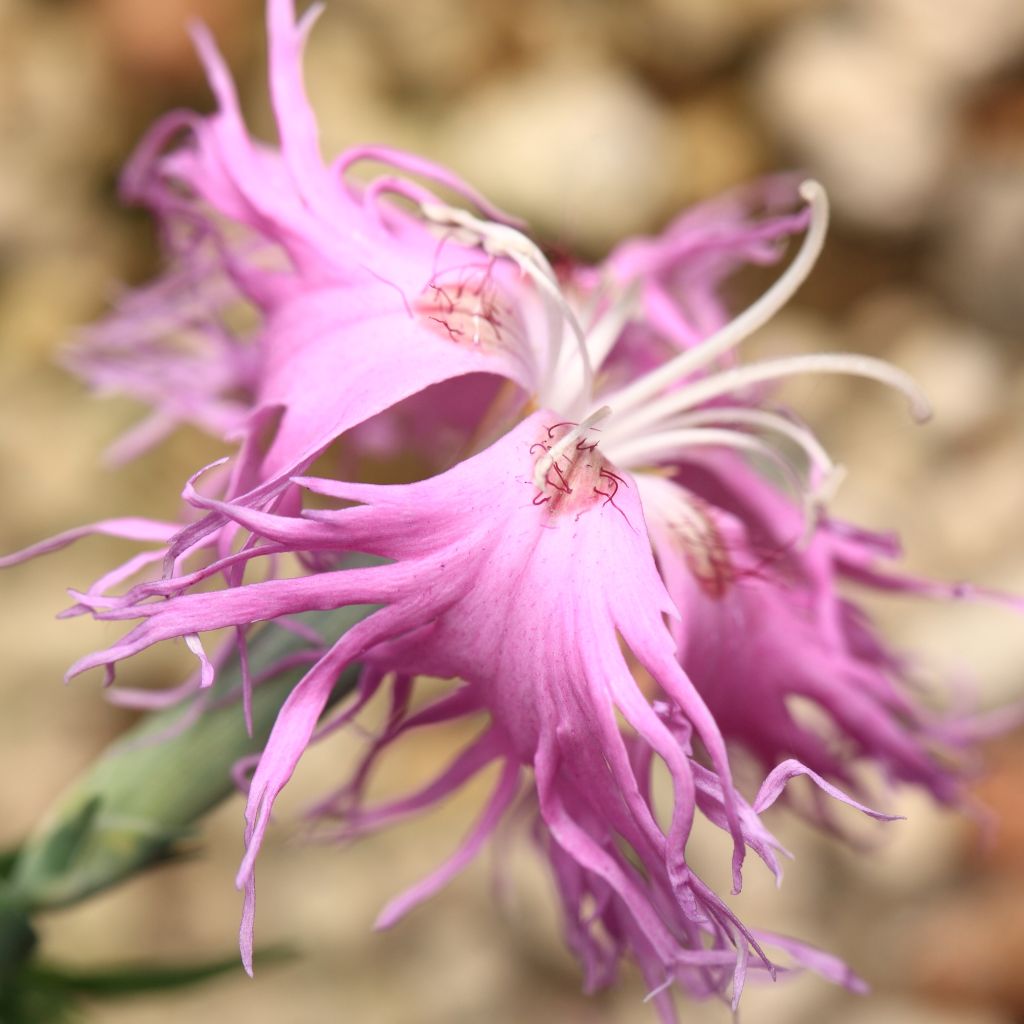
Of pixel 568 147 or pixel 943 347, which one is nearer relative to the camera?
pixel 568 147

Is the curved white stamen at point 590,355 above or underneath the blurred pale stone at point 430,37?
above

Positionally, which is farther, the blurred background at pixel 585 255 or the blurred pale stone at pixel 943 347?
the blurred pale stone at pixel 943 347

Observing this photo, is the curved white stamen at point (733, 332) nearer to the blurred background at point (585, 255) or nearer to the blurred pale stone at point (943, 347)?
the blurred background at point (585, 255)

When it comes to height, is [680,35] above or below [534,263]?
below

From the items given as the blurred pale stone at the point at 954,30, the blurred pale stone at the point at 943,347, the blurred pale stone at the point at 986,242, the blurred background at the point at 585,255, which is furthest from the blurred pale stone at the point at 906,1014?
the blurred pale stone at the point at 954,30

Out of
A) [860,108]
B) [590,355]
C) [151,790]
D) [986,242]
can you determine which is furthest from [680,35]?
[151,790]

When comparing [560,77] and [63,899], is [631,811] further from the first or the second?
[560,77]

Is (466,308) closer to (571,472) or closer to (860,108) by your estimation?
(571,472)

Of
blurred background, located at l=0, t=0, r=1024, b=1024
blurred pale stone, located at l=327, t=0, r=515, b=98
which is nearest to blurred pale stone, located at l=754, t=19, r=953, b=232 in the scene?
blurred background, located at l=0, t=0, r=1024, b=1024
